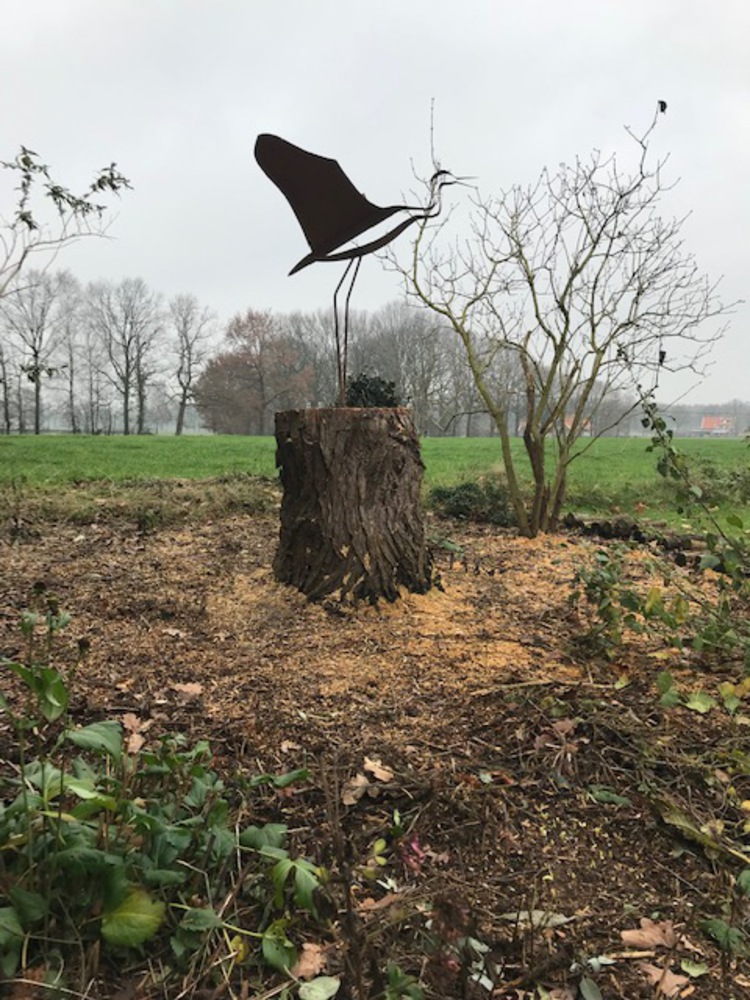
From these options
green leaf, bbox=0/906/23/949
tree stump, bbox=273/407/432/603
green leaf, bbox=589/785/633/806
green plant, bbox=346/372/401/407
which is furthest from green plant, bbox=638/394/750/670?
green plant, bbox=346/372/401/407

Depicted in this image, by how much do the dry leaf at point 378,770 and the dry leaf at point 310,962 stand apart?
0.60 meters

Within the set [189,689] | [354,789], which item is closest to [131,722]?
[189,689]

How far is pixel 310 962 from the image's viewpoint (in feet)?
4.01

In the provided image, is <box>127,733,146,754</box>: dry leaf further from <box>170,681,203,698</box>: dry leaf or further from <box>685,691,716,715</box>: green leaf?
<box>685,691,716,715</box>: green leaf

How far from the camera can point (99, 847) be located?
4.11 feet

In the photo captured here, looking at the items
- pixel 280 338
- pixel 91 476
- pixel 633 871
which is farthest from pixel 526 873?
pixel 280 338

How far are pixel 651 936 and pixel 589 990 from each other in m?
0.22

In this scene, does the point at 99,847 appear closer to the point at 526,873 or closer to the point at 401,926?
the point at 401,926

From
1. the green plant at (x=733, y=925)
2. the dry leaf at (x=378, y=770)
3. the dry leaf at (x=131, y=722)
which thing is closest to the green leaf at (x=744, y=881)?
the green plant at (x=733, y=925)

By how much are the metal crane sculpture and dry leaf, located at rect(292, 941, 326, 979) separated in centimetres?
291

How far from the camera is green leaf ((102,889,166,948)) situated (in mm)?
1106

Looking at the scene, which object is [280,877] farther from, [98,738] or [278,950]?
[98,738]

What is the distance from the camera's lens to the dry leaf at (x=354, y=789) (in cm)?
175

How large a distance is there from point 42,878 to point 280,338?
1650 inches
